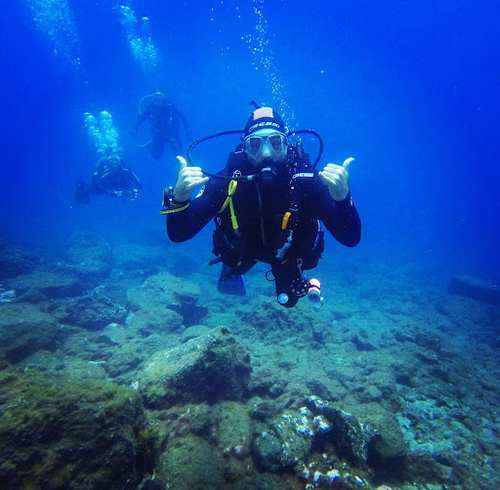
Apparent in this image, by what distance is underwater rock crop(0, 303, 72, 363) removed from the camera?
6207mm

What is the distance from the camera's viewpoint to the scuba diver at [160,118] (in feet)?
68.1

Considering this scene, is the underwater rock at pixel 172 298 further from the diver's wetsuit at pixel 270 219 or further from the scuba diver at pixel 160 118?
the scuba diver at pixel 160 118

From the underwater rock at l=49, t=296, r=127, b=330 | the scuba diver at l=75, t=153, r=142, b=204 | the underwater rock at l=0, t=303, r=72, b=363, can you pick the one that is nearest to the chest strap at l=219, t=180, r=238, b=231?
the underwater rock at l=0, t=303, r=72, b=363

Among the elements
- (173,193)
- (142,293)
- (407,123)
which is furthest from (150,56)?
(407,123)

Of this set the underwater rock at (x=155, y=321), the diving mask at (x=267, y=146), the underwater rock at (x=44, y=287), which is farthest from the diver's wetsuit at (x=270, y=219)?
the underwater rock at (x=44, y=287)

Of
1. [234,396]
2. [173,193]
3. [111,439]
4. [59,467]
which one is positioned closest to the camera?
[59,467]

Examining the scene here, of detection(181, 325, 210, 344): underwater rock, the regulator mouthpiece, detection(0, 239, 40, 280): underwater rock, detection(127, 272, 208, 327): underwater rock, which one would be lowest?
the regulator mouthpiece

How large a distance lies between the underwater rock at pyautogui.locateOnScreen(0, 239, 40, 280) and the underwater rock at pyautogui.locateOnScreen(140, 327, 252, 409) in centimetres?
1350

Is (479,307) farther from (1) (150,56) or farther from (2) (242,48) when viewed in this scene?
(1) (150,56)

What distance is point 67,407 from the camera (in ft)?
8.22

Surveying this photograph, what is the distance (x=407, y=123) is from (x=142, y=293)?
101843 mm

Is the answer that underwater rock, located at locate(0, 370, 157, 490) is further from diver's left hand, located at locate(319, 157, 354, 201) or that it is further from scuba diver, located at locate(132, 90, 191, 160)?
scuba diver, located at locate(132, 90, 191, 160)

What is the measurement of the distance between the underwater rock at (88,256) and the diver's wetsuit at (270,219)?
49.5 feet

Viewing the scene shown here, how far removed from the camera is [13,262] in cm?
1377
